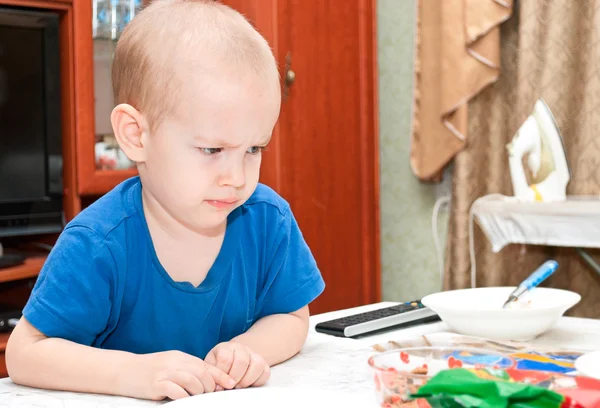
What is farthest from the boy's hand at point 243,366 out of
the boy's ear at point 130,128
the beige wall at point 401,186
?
the beige wall at point 401,186

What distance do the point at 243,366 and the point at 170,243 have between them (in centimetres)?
24

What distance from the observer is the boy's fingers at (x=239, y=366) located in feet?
2.48

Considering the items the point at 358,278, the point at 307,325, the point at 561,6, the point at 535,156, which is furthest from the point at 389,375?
the point at 358,278

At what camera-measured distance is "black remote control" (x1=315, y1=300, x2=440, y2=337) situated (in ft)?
3.18

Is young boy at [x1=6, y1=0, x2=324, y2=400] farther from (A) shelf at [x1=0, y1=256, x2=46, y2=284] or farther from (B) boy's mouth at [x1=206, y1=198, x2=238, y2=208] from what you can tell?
(A) shelf at [x1=0, y1=256, x2=46, y2=284]

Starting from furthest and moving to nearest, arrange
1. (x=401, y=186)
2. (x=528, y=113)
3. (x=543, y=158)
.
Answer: (x=401, y=186) < (x=528, y=113) < (x=543, y=158)

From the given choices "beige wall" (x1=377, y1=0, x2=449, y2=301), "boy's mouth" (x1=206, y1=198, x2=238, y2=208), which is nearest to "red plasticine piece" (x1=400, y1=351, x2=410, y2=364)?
"boy's mouth" (x1=206, y1=198, x2=238, y2=208)

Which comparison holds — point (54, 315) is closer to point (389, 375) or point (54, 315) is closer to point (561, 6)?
point (389, 375)

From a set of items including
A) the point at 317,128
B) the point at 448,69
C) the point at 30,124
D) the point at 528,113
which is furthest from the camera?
the point at 317,128

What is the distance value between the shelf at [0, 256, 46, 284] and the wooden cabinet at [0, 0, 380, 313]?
0.76ft

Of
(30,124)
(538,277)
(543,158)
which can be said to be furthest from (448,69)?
(538,277)

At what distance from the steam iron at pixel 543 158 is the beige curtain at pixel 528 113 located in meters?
0.49

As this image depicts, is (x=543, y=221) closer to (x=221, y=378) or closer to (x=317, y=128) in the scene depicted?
(x=317, y=128)

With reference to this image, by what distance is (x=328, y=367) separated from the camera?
82cm
